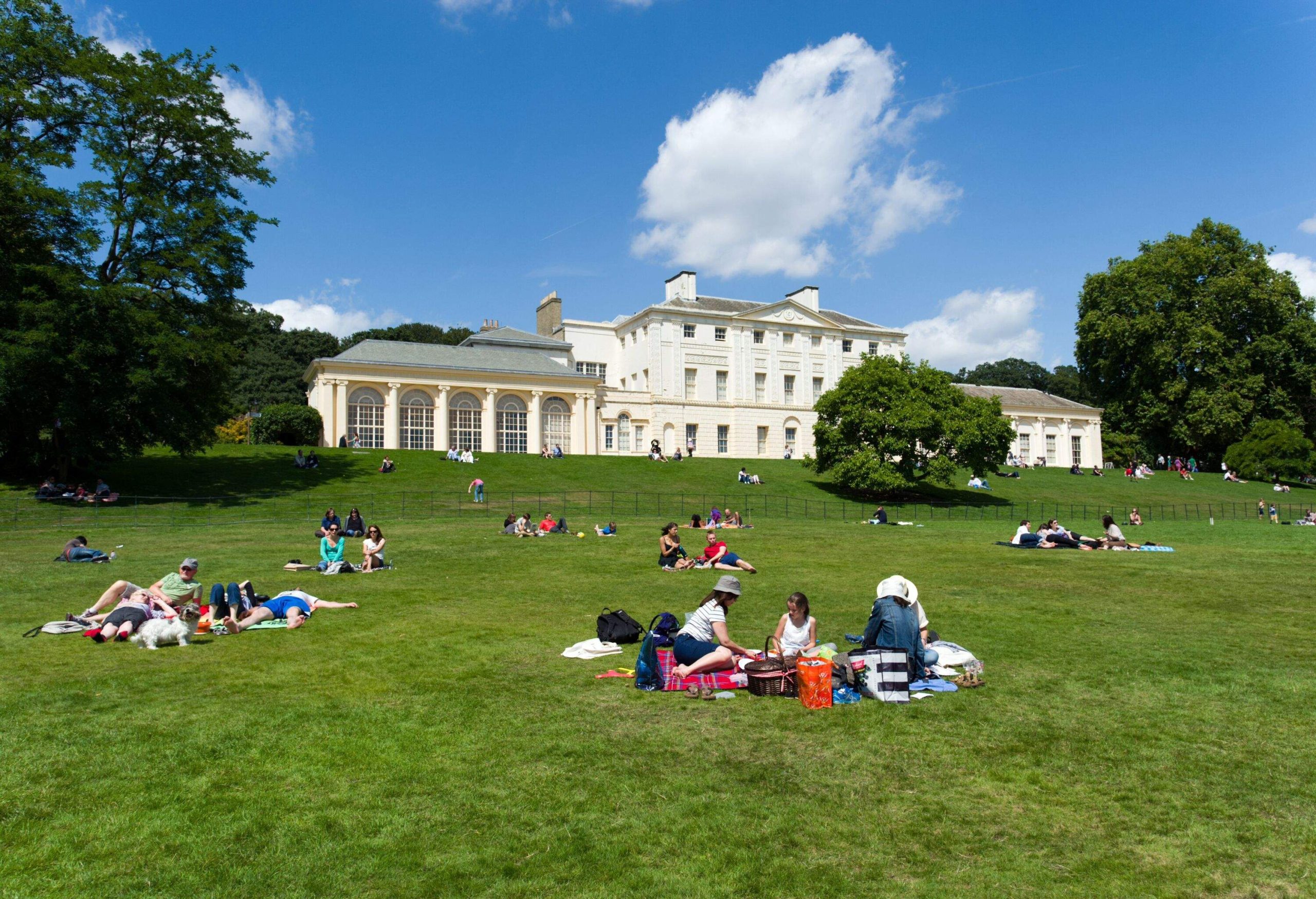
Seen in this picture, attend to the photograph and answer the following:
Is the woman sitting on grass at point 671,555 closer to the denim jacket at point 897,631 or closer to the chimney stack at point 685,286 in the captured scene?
the denim jacket at point 897,631

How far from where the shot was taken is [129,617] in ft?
32.6

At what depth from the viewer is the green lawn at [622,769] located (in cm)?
440

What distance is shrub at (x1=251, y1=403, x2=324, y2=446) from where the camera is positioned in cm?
4978

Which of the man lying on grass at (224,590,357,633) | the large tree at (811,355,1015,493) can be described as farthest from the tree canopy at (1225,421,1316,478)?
the man lying on grass at (224,590,357,633)

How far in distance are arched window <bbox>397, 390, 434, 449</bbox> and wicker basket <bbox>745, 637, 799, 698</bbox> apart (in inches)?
1972

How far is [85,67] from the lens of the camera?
33594mm

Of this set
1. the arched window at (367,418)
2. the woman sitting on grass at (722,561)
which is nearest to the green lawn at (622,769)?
the woman sitting on grass at (722,561)

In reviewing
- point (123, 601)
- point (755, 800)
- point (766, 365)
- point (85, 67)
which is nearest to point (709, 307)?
point (766, 365)

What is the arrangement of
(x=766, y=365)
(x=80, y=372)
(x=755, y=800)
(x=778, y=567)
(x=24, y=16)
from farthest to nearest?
(x=766, y=365), (x=24, y=16), (x=80, y=372), (x=778, y=567), (x=755, y=800)

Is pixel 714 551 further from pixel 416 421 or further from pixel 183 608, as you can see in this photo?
pixel 416 421

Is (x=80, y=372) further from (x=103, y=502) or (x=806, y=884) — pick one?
(x=806, y=884)

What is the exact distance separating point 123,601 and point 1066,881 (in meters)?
10.8

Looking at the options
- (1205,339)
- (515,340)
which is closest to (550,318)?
(515,340)

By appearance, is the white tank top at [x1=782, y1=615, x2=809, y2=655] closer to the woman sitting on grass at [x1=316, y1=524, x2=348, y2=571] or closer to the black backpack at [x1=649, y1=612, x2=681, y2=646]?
the black backpack at [x1=649, y1=612, x2=681, y2=646]
